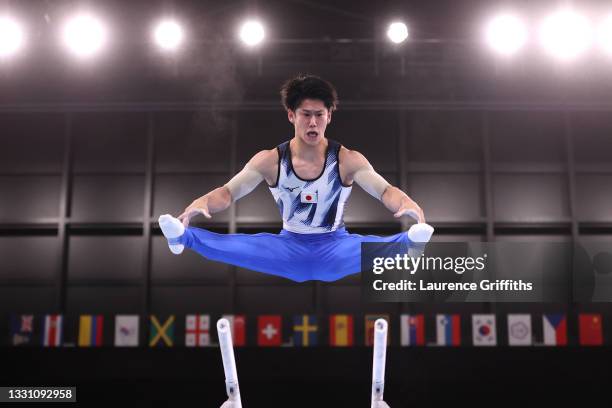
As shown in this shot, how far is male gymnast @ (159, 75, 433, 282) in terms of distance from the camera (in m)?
3.51

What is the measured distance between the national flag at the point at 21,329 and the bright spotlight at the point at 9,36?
10.8 feet

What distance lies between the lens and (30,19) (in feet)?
23.4

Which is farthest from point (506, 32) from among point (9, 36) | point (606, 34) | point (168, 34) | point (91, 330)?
point (91, 330)

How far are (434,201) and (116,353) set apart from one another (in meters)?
4.51

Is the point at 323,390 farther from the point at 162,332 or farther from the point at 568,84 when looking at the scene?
the point at 568,84

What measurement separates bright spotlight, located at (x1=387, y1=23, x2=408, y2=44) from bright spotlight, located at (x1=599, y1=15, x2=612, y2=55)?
7.77 feet

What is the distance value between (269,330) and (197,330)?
3.00 feet

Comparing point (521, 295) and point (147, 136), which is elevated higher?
point (147, 136)

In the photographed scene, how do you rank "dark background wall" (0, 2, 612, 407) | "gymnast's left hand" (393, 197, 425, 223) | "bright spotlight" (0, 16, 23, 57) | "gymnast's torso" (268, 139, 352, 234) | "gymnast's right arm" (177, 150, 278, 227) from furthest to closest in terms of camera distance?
"dark background wall" (0, 2, 612, 407) → "bright spotlight" (0, 16, 23, 57) → "gymnast's torso" (268, 139, 352, 234) → "gymnast's right arm" (177, 150, 278, 227) → "gymnast's left hand" (393, 197, 425, 223)

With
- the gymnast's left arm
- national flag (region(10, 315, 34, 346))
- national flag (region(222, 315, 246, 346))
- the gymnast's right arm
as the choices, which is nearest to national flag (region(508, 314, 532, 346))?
national flag (region(222, 315, 246, 346))

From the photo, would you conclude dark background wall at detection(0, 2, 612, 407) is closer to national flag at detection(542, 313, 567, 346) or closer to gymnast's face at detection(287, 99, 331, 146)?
national flag at detection(542, 313, 567, 346)

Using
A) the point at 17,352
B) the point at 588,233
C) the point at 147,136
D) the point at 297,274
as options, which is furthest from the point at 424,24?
the point at 17,352

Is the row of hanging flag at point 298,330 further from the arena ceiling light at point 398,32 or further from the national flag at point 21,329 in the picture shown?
the arena ceiling light at point 398,32

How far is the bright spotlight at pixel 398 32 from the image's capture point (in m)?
7.31
